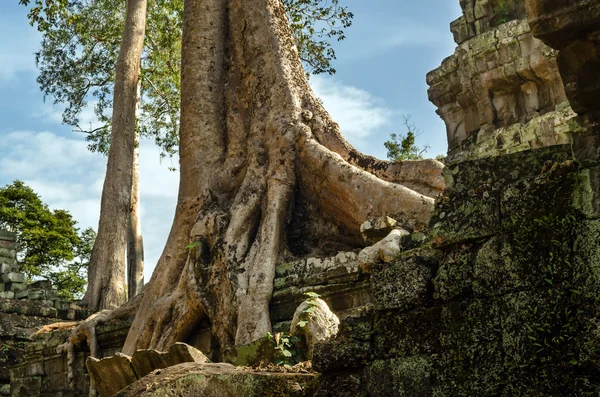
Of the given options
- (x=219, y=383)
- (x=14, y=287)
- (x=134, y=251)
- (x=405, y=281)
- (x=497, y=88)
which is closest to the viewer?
(x=405, y=281)

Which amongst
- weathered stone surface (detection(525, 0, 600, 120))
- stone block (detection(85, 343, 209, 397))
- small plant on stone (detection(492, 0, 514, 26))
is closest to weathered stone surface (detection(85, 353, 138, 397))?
stone block (detection(85, 343, 209, 397))

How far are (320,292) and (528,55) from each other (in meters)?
6.77

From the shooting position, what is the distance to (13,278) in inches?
509

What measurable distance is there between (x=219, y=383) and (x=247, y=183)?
14.0 ft

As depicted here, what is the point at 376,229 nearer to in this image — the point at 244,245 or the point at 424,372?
the point at 244,245

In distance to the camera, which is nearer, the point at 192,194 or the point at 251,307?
the point at 251,307

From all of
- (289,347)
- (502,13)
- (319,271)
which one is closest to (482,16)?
(502,13)

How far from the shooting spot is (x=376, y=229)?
673cm

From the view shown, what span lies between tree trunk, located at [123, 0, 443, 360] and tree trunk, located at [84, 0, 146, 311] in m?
4.70

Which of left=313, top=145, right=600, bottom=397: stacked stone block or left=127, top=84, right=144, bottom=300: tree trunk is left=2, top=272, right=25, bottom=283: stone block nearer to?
left=127, top=84, right=144, bottom=300: tree trunk

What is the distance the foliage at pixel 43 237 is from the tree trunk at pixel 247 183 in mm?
16096

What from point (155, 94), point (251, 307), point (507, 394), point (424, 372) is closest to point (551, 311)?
point (507, 394)

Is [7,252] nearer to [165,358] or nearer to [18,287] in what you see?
[18,287]

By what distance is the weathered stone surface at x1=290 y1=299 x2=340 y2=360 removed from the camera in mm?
4988
